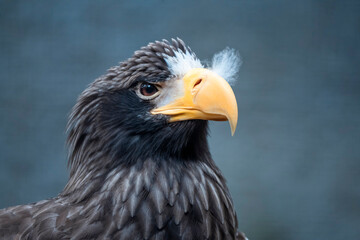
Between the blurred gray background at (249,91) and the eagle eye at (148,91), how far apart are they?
1.33 m

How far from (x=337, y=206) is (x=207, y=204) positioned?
1.79 metres

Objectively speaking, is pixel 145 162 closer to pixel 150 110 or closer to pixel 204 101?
Result: pixel 150 110

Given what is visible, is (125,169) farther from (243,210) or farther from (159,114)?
(243,210)

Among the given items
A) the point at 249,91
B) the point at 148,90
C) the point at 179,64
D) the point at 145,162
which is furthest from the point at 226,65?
the point at 249,91

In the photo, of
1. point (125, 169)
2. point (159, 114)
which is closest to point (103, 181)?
point (125, 169)

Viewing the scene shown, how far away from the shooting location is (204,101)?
1.20 metres

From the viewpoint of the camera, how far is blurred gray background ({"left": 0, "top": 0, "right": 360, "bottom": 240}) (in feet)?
8.44

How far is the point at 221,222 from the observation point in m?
1.31

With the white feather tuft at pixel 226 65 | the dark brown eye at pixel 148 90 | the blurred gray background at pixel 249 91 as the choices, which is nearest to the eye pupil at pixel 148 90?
the dark brown eye at pixel 148 90

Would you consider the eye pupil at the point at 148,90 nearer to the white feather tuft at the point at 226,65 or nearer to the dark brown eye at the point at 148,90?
the dark brown eye at the point at 148,90

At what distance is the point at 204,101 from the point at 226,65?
277mm

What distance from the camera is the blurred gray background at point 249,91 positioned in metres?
2.57

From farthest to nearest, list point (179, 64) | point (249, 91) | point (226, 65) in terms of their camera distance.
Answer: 1. point (249, 91)
2. point (226, 65)
3. point (179, 64)

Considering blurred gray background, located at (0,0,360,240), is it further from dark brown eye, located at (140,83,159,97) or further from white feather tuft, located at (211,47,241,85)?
dark brown eye, located at (140,83,159,97)
